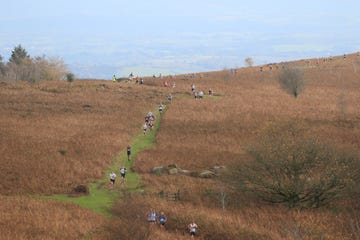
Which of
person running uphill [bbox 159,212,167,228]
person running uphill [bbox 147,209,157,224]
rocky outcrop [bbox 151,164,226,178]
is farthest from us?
rocky outcrop [bbox 151,164,226,178]

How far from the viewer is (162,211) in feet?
90.9

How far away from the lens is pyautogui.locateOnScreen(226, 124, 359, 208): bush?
93.0 ft

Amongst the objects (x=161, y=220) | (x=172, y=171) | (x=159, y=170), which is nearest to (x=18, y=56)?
(x=159, y=170)

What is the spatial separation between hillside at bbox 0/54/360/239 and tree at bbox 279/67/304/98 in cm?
220

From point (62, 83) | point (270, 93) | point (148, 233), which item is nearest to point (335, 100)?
A: point (270, 93)

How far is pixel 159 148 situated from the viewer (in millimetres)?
43812

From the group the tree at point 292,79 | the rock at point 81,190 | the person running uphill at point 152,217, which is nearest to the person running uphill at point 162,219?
the person running uphill at point 152,217

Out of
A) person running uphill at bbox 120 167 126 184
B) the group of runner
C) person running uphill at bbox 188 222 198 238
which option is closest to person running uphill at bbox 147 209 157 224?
the group of runner

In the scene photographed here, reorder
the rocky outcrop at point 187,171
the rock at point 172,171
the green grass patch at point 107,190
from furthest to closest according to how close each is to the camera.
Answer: the rock at point 172,171 < the rocky outcrop at point 187,171 < the green grass patch at point 107,190

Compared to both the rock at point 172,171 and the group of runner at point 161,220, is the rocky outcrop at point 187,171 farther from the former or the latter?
the group of runner at point 161,220

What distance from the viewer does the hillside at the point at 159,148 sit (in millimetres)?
25422

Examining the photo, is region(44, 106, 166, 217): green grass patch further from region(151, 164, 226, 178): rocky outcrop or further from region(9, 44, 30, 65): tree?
region(9, 44, 30, 65): tree

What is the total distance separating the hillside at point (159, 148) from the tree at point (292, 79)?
2199 millimetres

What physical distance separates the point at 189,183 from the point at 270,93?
165 ft
